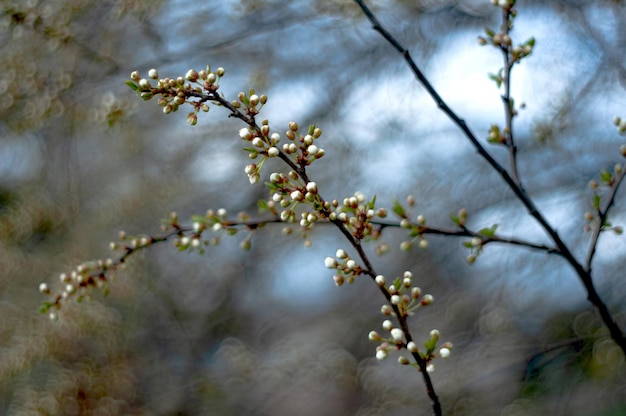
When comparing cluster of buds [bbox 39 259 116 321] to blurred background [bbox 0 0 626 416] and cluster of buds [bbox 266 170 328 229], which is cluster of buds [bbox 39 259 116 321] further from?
blurred background [bbox 0 0 626 416]

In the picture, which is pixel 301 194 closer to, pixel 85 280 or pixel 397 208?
pixel 397 208

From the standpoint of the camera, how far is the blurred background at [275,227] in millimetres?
2553

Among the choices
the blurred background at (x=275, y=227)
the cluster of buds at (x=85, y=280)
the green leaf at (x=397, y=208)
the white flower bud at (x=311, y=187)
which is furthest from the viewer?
the blurred background at (x=275, y=227)

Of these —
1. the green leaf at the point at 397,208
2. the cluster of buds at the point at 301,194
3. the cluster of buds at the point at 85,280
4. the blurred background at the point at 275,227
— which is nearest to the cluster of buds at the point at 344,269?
the cluster of buds at the point at 301,194

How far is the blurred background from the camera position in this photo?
8.38 feet

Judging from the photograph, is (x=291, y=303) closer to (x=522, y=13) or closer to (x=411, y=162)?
(x=411, y=162)

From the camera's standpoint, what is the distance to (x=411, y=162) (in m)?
2.99

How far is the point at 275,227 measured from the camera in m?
3.44

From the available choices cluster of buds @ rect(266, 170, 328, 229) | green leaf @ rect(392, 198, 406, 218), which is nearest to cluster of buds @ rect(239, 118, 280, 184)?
cluster of buds @ rect(266, 170, 328, 229)

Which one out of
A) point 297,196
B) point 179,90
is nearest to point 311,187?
point 297,196

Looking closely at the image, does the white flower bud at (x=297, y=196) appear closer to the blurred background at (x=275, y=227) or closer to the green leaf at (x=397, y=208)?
the green leaf at (x=397, y=208)

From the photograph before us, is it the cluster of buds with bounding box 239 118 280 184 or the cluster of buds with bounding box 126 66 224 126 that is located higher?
the cluster of buds with bounding box 126 66 224 126

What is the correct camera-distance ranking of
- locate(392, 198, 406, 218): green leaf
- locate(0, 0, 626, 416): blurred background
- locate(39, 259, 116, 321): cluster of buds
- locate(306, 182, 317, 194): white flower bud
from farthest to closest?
locate(0, 0, 626, 416): blurred background < locate(39, 259, 116, 321): cluster of buds < locate(392, 198, 406, 218): green leaf < locate(306, 182, 317, 194): white flower bud

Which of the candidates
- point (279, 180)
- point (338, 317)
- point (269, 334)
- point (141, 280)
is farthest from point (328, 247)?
point (279, 180)
